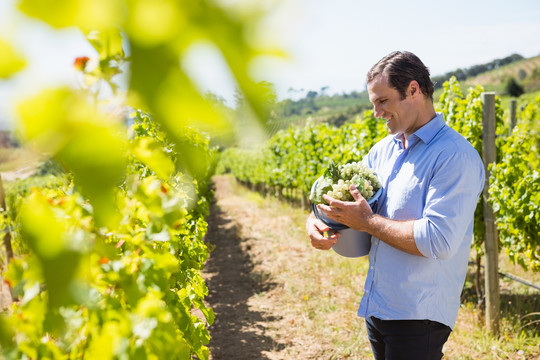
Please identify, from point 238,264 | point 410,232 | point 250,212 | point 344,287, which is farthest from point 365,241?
point 250,212

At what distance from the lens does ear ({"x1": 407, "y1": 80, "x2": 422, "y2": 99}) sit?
1.84 metres

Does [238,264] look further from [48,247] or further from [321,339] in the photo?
[48,247]

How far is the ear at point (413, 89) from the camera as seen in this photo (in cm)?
184

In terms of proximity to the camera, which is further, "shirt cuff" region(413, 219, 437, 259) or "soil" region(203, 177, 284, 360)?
"soil" region(203, 177, 284, 360)

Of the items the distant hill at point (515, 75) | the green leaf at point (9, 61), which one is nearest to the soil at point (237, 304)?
the green leaf at point (9, 61)

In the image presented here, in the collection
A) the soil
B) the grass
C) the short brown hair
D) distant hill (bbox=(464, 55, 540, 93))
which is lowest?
the soil

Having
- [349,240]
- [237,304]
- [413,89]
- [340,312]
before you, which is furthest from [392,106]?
[237,304]

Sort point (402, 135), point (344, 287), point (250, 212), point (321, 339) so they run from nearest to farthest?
point (402, 135) < point (321, 339) < point (344, 287) < point (250, 212)

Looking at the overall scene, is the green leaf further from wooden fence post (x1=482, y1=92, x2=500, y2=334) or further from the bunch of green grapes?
wooden fence post (x1=482, y1=92, x2=500, y2=334)

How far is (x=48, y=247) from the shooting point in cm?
50

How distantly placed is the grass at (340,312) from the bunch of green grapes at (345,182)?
8.33ft

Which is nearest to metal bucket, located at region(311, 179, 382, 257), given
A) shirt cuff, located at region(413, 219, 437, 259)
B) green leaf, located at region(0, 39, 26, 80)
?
shirt cuff, located at region(413, 219, 437, 259)

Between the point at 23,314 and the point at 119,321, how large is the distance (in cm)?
23

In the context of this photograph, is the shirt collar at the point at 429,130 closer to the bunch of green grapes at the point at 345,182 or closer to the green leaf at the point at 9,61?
the bunch of green grapes at the point at 345,182
